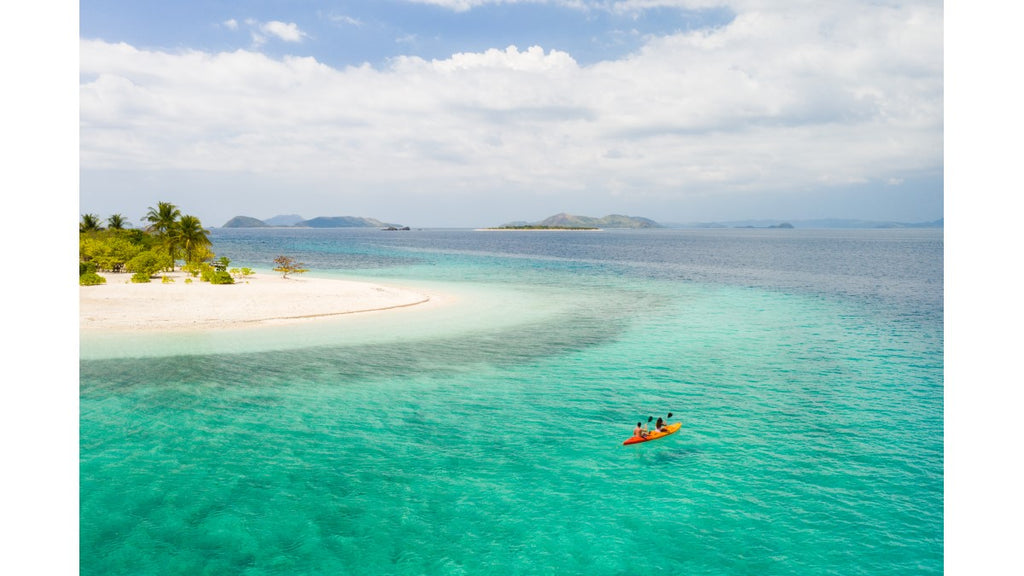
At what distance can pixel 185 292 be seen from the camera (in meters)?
54.7

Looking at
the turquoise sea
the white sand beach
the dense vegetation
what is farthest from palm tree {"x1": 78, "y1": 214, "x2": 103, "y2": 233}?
the turquoise sea

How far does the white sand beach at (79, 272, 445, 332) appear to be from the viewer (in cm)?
4219

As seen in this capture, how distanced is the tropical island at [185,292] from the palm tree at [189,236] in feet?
0.38

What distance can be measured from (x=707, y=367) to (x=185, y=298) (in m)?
45.9

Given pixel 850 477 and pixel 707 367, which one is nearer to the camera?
pixel 850 477

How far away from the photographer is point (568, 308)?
5547 cm

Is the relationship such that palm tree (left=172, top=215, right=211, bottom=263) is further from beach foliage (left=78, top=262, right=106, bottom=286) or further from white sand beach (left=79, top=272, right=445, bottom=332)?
beach foliage (left=78, top=262, right=106, bottom=286)

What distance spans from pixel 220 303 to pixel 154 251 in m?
30.9

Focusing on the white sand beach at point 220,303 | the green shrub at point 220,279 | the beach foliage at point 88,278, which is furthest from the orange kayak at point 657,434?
the beach foliage at point 88,278

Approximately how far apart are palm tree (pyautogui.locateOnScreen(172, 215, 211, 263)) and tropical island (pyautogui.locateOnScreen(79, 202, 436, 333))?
0.12m

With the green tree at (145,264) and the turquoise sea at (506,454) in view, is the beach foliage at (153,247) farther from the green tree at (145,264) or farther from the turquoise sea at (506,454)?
the turquoise sea at (506,454)

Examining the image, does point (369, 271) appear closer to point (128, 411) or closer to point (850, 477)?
point (128, 411)

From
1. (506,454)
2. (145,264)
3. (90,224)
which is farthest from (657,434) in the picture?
(90,224)
